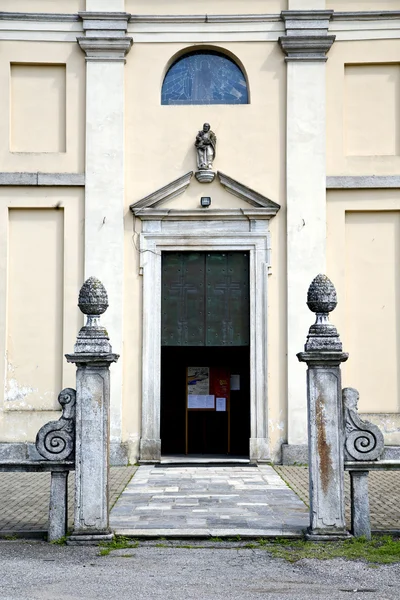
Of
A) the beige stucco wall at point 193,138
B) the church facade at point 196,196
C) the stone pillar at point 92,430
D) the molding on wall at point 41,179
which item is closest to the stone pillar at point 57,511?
the stone pillar at point 92,430

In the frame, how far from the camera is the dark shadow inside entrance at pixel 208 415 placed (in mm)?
16781

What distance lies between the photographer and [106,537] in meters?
8.52

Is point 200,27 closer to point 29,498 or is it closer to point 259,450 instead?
point 259,450

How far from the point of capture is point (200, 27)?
1538 centimetres

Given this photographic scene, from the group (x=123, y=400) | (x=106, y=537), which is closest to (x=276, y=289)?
(x=123, y=400)

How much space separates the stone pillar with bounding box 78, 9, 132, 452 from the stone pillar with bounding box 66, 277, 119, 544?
236 inches

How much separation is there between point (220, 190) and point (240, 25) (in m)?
3.05

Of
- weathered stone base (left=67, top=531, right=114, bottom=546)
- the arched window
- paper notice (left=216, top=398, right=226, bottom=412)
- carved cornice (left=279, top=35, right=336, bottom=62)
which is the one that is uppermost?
carved cornice (left=279, top=35, right=336, bottom=62)

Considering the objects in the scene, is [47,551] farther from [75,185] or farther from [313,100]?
[313,100]

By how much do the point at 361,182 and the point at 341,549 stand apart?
8351 mm

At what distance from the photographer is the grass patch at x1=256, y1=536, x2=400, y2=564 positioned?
25.9 ft

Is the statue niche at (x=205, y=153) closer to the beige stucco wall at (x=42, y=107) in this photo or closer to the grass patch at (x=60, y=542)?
the beige stucco wall at (x=42, y=107)

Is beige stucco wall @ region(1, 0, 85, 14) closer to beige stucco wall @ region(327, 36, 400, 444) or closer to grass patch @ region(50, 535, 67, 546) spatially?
beige stucco wall @ region(327, 36, 400, 444)

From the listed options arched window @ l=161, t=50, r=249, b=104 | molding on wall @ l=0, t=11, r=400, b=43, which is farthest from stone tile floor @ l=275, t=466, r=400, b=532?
molding on wall @ l=0, t=11, r=400, b=43
